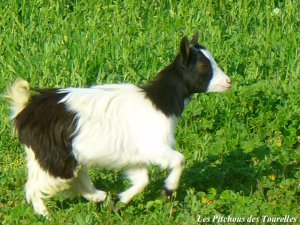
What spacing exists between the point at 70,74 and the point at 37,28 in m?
1.16

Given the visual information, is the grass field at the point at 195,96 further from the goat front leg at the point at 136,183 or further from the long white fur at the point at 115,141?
the long white fur at the point at 115,141

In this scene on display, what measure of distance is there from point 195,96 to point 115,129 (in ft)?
6.68

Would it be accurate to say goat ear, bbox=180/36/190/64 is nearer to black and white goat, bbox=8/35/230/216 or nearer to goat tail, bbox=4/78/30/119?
black and white goat, bbox=8/35/230/216

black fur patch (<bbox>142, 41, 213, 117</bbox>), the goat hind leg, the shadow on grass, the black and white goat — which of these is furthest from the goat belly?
the shadow on grass

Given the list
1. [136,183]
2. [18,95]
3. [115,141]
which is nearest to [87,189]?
[136,183]

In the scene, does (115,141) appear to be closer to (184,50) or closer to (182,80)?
(182,80)

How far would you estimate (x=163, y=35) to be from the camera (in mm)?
9656

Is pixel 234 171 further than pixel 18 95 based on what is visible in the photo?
Yes

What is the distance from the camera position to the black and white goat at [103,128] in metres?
6.61

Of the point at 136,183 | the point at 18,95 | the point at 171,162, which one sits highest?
the point at 18,95

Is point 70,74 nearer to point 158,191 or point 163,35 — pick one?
point 163,35

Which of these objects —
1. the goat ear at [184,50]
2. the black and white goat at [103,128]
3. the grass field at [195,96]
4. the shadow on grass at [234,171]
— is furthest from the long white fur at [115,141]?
the shadow on grass at [234,171]

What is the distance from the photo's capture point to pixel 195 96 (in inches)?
338

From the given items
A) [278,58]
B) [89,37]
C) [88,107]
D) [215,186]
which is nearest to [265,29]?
[278,58]
